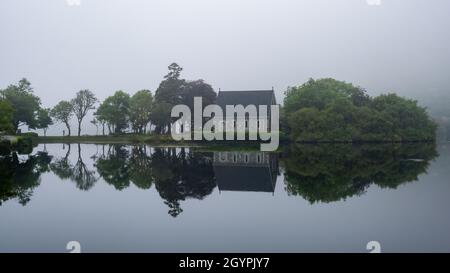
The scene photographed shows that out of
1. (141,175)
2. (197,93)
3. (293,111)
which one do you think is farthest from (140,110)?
(141,175)

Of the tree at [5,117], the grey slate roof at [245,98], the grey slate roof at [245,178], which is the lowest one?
the grey slate roof at [245,178]

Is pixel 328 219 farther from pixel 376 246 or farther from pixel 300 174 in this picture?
pixel 300 174

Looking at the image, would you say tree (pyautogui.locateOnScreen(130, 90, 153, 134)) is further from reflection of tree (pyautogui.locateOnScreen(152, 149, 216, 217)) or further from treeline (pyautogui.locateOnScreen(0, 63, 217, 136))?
reflection of tree (pyautogui.locateOnScreen(152, 149, 216, 217))

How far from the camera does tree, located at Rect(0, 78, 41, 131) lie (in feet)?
200

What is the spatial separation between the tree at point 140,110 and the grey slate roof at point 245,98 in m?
13.9

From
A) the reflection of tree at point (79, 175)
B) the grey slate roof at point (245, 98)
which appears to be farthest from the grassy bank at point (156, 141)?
the reflection of tree at point (79, 175)

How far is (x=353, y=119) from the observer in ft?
175

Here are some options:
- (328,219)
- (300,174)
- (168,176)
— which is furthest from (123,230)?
(300,174)

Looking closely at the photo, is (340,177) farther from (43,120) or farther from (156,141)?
(43,120)

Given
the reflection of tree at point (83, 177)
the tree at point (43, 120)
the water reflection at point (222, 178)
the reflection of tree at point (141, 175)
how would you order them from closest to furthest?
the water reflection at point (222, 178) → the reflection of tree at point (141, 175) → the reflection of tree at point (83, 177) → the tree at point (43, 120)

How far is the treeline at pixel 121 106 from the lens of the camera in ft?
203

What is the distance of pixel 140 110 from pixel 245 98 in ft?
65.4

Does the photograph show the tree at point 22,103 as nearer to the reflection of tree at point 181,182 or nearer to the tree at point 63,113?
the tree at point 63,113

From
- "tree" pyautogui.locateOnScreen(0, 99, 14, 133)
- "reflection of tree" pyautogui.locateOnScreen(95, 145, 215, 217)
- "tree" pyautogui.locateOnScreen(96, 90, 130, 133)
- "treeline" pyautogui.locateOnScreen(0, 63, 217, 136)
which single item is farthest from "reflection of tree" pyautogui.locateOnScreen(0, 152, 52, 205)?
"tree" pyautogui.locateOnScreen(96, 90, 130, 133)
